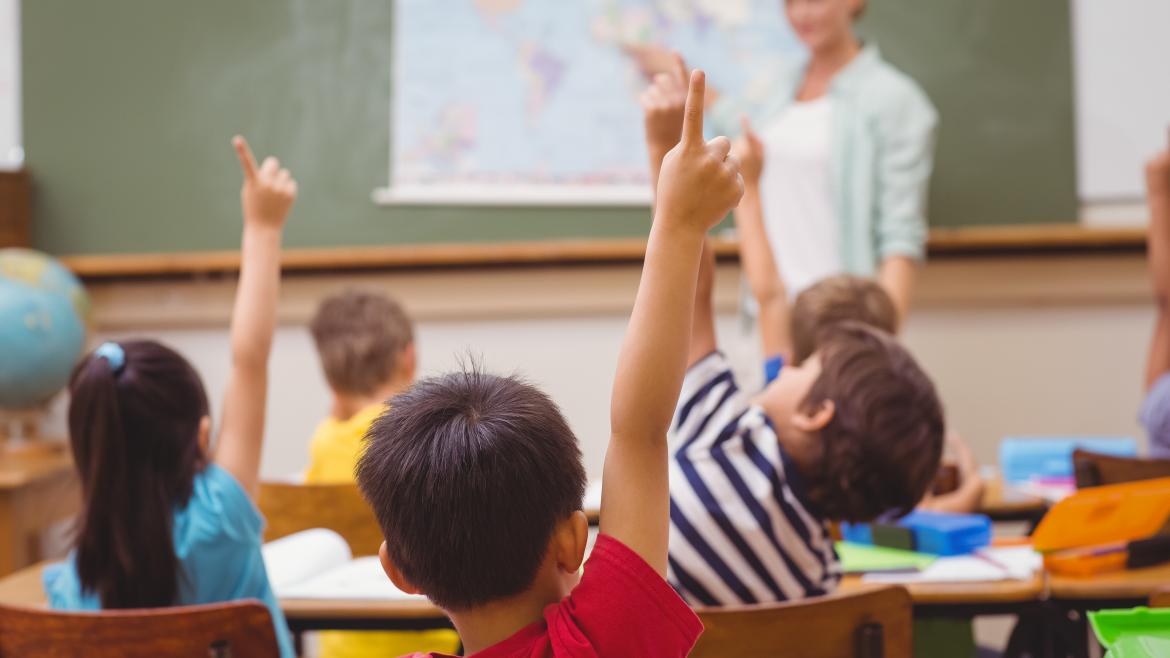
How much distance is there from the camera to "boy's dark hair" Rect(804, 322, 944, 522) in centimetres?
149

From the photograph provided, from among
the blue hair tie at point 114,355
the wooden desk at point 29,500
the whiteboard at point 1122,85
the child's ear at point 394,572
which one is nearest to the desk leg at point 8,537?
the wooden desk at point 29,500

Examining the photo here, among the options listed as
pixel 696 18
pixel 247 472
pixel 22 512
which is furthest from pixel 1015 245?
pixel 22 512

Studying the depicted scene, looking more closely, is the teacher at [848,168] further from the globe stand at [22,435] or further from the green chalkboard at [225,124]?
the globe stand at [22,435]

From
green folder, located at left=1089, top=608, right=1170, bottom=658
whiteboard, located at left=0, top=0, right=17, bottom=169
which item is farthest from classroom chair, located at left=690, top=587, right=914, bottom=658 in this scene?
whiteboard, located at left=0, top=0, right=17, bottom=169

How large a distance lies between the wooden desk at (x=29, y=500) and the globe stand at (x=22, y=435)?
15mm

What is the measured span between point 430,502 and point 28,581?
1.30 m

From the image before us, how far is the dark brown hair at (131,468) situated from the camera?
4.99 feet

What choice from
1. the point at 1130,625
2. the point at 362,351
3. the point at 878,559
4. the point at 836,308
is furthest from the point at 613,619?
the point at 362,351

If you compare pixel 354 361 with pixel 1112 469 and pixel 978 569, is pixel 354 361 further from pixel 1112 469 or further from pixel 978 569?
pixel 1112 469

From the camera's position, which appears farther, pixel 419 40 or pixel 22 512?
pixel 419 40

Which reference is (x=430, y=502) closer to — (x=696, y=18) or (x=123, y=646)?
(x=123, y=646)

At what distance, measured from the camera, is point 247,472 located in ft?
5.57

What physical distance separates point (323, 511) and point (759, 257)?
3.13 ft

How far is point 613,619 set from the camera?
855 millimetres
